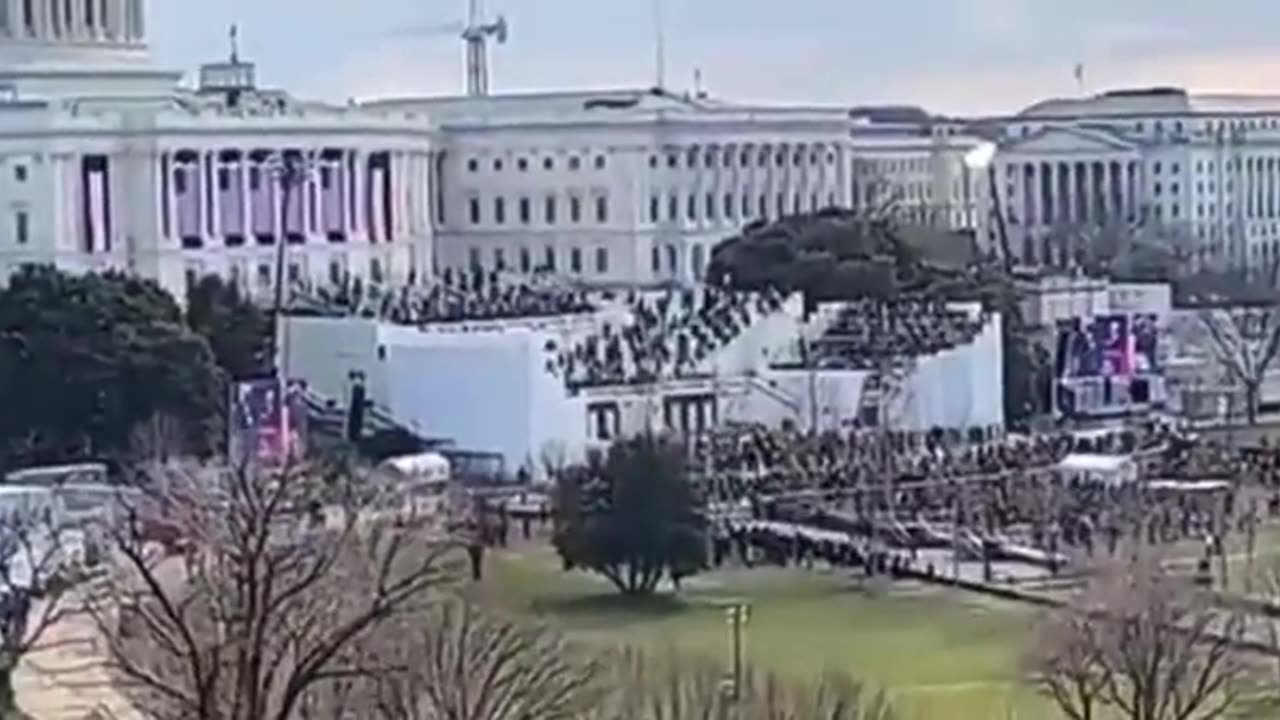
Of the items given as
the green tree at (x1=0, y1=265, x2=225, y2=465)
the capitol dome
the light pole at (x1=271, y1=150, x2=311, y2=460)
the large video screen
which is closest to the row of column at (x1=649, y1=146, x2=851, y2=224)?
the light pole at (x1=271, y1=150, x2=311, y2=460)

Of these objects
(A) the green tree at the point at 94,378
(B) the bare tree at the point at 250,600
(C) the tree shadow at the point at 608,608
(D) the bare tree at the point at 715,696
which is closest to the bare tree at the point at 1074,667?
(D) the bare tree at the point at 715,696

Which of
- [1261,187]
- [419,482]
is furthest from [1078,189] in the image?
[419,482]

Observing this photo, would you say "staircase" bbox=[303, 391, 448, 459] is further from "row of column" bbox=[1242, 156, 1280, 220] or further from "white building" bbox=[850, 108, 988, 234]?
"row of column" bbox=[1242, 156, 1280, 220]

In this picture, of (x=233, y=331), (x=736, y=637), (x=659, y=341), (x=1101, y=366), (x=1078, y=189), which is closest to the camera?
(x=736, y=637)

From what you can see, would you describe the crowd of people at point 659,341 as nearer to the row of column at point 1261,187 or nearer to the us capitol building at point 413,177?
the us capitol building at point 413,177

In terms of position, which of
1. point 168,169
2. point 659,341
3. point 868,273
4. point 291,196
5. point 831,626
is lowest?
point 831,626

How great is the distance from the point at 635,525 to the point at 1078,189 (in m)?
56.9

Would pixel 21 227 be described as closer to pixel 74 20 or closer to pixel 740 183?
pixel 74 20

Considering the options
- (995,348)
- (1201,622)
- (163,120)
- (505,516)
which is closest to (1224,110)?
(163,120)

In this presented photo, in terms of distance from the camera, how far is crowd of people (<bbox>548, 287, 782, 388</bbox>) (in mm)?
41156

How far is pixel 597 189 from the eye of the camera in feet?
212

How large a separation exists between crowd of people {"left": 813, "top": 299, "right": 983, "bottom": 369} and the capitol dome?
1608cm

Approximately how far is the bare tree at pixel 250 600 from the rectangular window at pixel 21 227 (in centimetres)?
3047

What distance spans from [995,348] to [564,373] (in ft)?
20.0
